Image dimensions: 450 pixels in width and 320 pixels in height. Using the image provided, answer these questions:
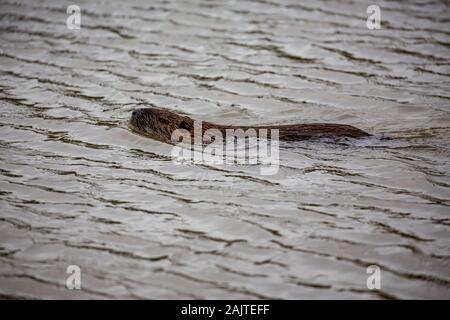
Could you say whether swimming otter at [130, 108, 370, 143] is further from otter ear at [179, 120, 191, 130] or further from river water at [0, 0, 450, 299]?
river water at [0, 0, 450, 299]

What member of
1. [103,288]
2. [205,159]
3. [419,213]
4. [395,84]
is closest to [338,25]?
[395,84]

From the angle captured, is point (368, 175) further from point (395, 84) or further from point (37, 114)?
point (37, 114)

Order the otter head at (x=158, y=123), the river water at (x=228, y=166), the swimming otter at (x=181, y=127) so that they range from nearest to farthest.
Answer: the river water at (x=228, y=166)
the swimming otter at (x=181, y=127)
the otter head at (x=158, y=123)

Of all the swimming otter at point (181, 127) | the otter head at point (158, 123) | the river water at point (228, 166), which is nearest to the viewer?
the river water at point (228, 166)

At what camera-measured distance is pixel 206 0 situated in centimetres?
1173

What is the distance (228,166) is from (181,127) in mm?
1020

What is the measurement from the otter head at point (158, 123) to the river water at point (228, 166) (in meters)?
0.10

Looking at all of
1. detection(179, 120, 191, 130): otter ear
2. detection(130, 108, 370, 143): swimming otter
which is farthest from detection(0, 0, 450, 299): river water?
detection(179, 120, 191, 130): otter ear

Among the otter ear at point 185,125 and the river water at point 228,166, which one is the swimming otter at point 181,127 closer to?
the otter ear at point 185,125

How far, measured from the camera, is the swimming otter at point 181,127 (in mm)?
7102

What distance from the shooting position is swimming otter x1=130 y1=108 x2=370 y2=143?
7102 millimetres

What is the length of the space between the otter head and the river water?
10 cm

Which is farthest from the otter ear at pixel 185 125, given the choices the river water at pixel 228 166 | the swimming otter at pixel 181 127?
the river water at pixel 228 166
